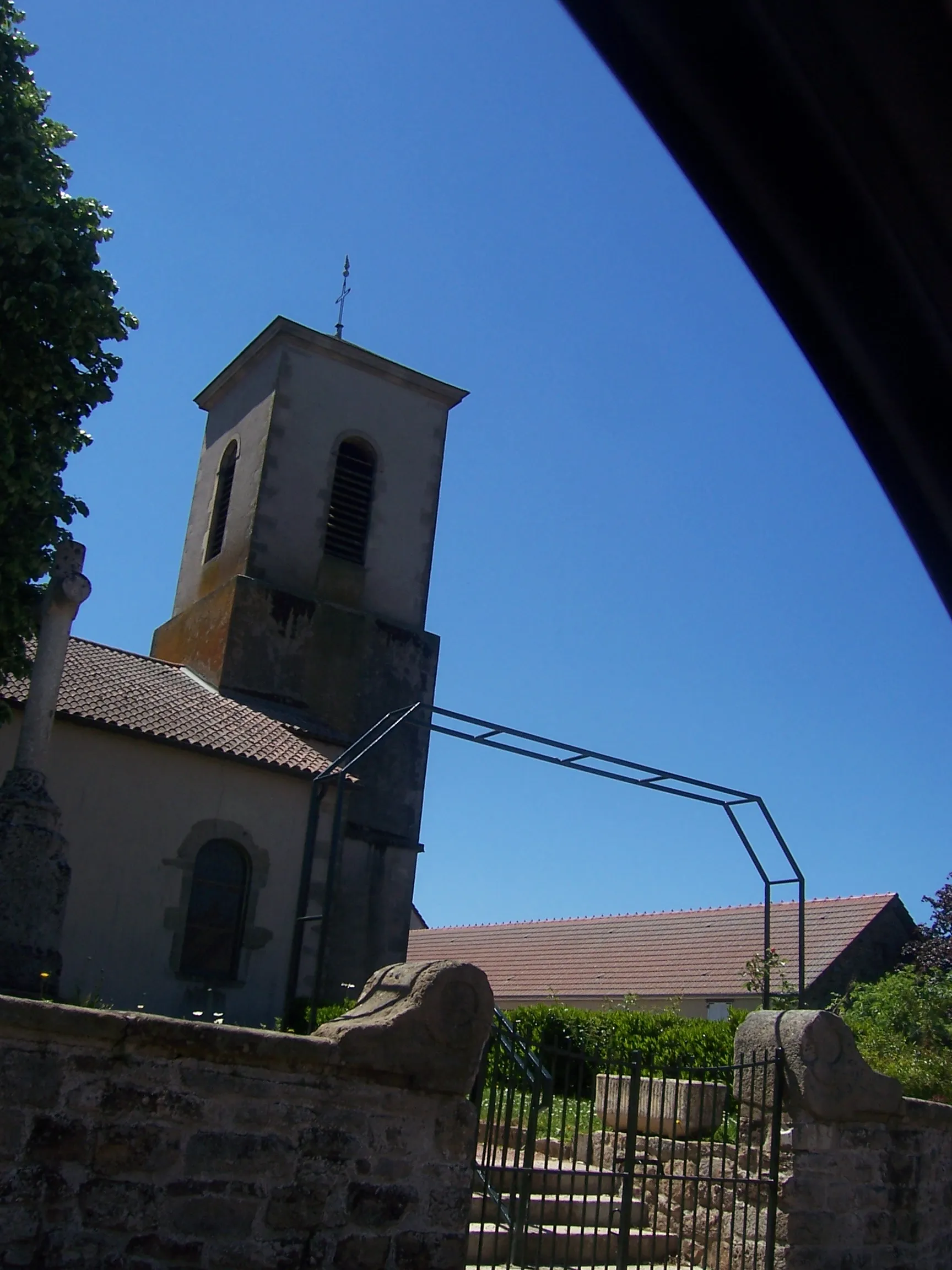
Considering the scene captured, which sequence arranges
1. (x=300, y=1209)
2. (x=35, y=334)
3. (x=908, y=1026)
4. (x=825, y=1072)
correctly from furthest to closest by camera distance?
1. (x=908, y=1026)
2. (x=35, y=334)
3. (x=825, y=1072)
4. (x=300, y=1209)

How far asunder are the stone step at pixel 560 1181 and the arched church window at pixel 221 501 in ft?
49.5

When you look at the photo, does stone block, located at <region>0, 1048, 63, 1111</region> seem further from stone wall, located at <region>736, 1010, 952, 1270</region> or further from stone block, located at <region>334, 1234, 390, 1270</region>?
stone wall, located at <region>736, 1010, 952, 1270</region>

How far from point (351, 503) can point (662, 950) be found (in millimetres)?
13069

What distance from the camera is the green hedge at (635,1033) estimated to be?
44.1 ft

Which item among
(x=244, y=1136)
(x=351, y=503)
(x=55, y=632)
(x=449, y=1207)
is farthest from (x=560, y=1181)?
(x=351, y=503)

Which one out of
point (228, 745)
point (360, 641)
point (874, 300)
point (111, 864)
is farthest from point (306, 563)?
point (874, 300)

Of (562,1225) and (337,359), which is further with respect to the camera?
(337,359)

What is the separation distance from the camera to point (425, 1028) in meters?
5.98

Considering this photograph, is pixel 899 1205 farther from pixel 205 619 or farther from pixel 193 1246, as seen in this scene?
pixel 205 619

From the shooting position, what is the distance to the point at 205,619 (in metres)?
20.3

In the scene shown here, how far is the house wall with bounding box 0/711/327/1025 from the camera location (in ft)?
45.4

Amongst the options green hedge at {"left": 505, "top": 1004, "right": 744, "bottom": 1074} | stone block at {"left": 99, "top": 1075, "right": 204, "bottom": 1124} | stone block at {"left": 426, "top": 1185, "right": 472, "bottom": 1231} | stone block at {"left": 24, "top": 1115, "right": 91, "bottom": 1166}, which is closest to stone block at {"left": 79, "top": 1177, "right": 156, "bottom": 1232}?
stone block at {"left": 24, "top": 1115, "right": 91, "bottom": 1166}

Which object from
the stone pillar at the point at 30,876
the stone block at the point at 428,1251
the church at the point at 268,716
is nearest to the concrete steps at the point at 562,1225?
the stone block at the point at 428,1251

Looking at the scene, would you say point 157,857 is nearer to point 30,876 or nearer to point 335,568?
point 335,568
